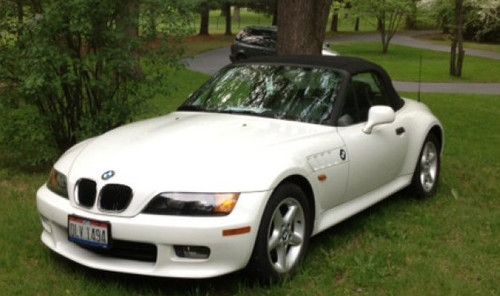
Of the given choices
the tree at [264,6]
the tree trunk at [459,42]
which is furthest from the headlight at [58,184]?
the tree at [264,6]

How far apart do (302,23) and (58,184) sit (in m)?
5.40

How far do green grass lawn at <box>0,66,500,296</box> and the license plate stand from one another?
1.08 feet

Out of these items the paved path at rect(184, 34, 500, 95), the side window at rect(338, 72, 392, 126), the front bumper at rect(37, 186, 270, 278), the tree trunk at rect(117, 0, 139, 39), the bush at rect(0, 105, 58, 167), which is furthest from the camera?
the paved path at rect(184, 34, 500, 95)

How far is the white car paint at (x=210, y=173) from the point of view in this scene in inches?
150

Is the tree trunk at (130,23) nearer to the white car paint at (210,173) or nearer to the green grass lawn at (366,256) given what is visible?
the green grass lawn at (366,256)

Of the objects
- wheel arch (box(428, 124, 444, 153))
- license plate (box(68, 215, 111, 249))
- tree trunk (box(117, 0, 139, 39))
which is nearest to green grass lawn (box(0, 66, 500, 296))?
license plate (box(68, 215, 111, 249))

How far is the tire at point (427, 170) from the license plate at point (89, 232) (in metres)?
3.38

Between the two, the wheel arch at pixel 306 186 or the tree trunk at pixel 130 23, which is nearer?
the wheel arch at pixel 306 186

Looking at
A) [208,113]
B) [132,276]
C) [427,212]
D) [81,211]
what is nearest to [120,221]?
[81,211]

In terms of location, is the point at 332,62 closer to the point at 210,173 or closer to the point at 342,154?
the point at 342,154

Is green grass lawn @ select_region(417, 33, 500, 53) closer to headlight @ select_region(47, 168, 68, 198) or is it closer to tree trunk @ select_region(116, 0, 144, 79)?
tree trunk @ select_region(116, 0, 144, 79)

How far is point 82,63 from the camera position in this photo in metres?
7.11

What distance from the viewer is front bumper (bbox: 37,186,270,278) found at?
12.3ft

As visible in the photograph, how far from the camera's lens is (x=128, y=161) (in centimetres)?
407
